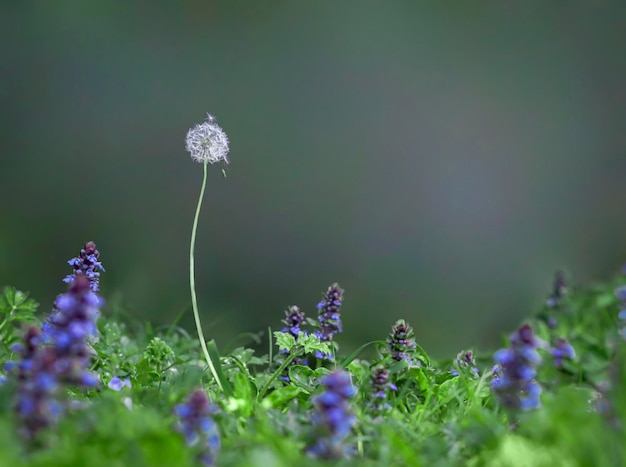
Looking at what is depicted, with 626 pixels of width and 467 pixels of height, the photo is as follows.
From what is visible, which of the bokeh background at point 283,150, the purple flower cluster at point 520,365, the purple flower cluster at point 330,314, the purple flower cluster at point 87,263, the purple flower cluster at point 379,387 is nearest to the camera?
the purple flower cluster at point 520,365

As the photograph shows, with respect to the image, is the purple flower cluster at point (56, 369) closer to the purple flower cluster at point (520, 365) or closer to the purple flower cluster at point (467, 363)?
the purple flower cluster at point (520, 365)

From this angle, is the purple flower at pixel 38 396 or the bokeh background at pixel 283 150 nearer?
the purple flower at pixel 38 396

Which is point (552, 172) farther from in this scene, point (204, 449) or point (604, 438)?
point (204, 449)

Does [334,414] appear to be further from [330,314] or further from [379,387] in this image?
[330,314]

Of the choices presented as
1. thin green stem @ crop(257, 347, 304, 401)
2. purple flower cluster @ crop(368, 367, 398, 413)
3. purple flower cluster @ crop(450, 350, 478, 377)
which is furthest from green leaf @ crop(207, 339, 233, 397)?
purple flower cluster @ crop(450, 350, 478, 377)

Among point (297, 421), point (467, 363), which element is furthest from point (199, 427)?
point (467, 363)

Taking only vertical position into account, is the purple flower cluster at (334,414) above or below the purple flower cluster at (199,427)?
above

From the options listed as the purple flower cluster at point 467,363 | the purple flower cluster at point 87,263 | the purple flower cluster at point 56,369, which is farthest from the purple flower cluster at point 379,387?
the purple flower cluster at point 87,263

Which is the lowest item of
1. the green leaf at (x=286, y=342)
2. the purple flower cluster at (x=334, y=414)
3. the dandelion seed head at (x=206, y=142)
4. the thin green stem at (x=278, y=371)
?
the purple flower cluster at (x=334, y=414)
